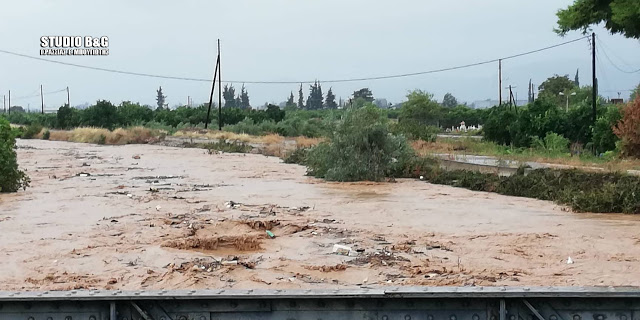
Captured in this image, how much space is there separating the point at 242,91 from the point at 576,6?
13893cm

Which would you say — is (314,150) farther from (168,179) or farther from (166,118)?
(166,118)

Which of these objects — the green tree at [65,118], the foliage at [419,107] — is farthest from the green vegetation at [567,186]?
the green tree at [65,118]

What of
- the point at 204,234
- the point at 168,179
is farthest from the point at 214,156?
the point at 204,234

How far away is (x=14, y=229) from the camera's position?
1552cm

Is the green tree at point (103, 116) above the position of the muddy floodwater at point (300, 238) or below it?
above

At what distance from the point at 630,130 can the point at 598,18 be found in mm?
5847

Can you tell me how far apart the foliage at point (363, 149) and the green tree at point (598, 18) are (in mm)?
6612

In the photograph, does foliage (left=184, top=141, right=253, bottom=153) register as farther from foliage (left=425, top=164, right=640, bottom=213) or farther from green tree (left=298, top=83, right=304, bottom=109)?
green tree (left=298, top=83, right=304, bottom=109)

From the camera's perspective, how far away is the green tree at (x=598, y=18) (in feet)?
73.5

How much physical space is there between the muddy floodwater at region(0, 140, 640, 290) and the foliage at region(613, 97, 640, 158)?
8739 mm

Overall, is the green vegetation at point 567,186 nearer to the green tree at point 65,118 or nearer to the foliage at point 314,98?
the green tree at point 65,118

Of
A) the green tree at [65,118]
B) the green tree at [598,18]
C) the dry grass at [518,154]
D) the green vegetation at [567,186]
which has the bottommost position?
the green vegetation at [567,186]

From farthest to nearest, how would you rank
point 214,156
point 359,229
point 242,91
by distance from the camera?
point 242,91 < point 214,156 < point 359,229

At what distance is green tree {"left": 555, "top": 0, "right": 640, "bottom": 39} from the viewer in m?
22.4
